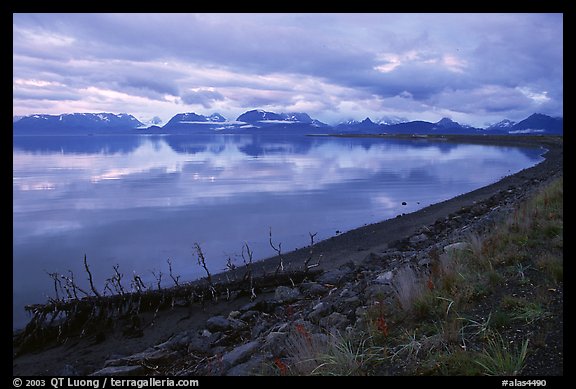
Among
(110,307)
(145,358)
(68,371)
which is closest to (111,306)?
(110,307)

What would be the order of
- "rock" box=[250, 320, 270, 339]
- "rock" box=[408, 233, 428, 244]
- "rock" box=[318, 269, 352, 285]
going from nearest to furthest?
"rock" box=[250, 320, 270, 339] < "rock" box=[318, 269, 352, 285] < "rock" box=[408, 233, 428, 244]

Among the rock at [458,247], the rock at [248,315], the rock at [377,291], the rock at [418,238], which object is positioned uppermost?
the rock at [458,247]

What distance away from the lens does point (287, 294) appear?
9328 millimetres

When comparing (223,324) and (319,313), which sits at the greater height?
(319,313)

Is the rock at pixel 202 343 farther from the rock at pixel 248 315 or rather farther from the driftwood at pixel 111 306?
the driftwood at pixel 111 306

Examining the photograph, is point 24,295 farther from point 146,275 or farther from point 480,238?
point 480,238

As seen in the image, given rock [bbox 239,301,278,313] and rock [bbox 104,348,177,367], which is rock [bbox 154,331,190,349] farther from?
rock [bbox 239,301,278,313]

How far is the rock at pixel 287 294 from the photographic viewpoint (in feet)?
29.8

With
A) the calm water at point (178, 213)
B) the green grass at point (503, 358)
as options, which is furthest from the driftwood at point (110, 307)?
the green grass at point (503, 358)

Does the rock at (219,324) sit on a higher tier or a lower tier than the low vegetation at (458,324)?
lower

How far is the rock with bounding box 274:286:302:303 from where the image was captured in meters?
9.08

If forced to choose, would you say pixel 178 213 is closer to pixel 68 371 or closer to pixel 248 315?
pixel 248 315

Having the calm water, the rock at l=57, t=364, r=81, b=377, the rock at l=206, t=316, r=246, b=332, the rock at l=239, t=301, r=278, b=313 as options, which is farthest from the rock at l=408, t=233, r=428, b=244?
the rock at l=57, t=364, r=81, b=377
